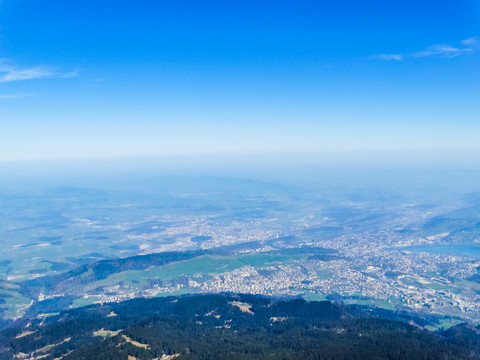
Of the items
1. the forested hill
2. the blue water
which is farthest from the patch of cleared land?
the blue water

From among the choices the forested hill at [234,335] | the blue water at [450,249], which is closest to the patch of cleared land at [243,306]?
the forested hill at [234,335]

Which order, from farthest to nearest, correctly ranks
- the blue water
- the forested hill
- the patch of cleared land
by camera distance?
the blue water → the patch of cleared land → the forested hill

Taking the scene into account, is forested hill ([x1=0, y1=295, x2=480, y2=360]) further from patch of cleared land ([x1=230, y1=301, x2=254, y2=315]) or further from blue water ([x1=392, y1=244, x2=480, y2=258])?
blue water ([x1=392, y1=244, x2=480, y2=258])

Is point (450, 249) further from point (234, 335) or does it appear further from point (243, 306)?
point (234, 335)

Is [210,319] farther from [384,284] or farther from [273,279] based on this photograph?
[384,284]

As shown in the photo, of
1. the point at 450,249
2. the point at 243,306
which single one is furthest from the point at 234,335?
the point at 450,249
